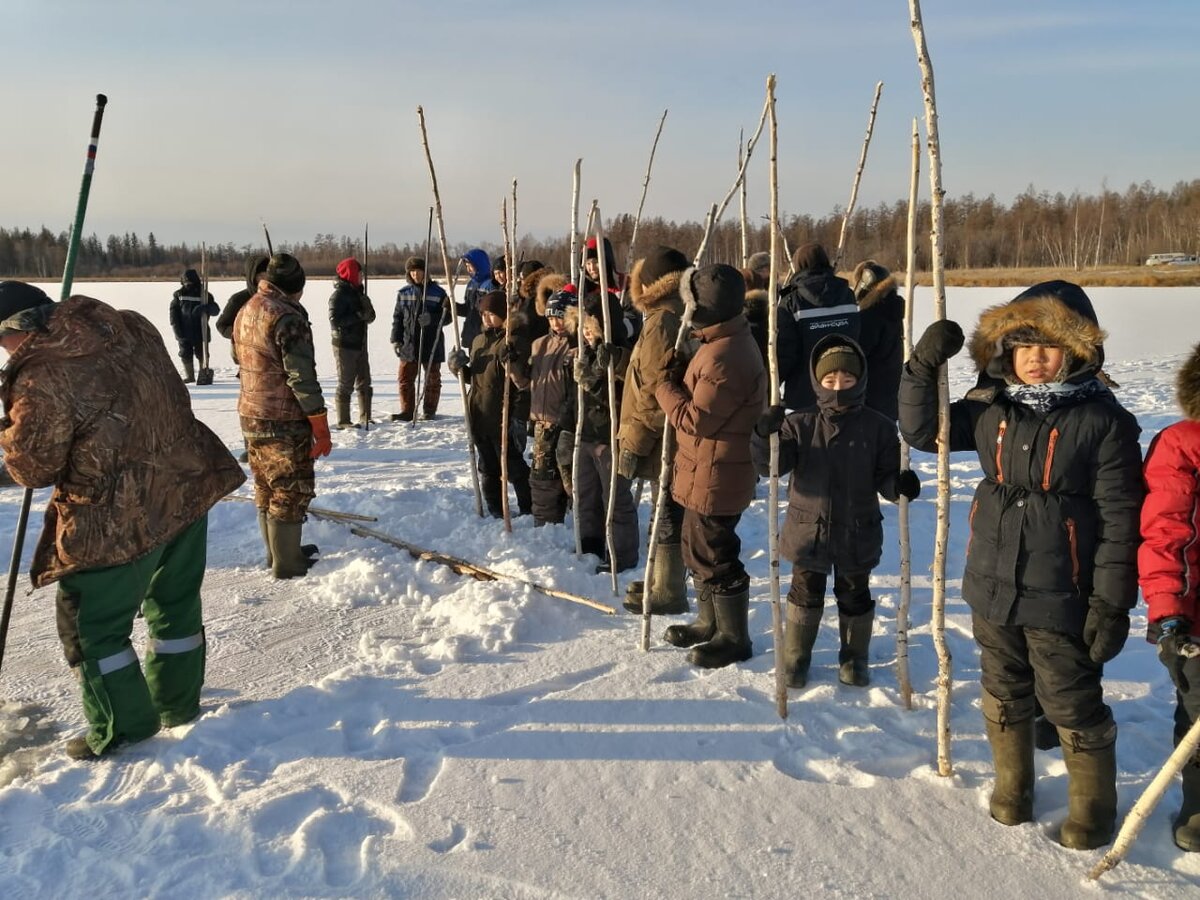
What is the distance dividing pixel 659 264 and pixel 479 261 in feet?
17.6

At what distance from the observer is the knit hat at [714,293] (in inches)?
140

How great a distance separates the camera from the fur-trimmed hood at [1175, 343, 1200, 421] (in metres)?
2.38

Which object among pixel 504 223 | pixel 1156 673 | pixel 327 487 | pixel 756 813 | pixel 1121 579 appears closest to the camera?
pixel 1121 579

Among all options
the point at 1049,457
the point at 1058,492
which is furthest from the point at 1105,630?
the point at 1049,457

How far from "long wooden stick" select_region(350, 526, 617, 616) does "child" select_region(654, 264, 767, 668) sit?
755 mm

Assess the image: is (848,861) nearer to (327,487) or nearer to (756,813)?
(756,813)

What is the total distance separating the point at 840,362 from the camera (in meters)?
3.39

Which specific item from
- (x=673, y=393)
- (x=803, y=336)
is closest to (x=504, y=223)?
(x=803, y=336)

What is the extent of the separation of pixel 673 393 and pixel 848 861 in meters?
1.98

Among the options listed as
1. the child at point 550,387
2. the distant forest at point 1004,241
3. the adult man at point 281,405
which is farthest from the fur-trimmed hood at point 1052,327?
the distant forest at point 1004,241

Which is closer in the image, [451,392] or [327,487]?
[327,487]

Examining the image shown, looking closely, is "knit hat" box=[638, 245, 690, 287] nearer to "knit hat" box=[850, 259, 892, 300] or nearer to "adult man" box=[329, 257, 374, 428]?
"knit hat" box=[850, 259, 892, 300]

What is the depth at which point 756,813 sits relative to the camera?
2730 mm

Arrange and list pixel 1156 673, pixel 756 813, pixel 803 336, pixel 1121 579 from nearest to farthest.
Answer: pixel 1121 579 → pixel 756 813 → pixel 1156 673 → pixel 803 336
